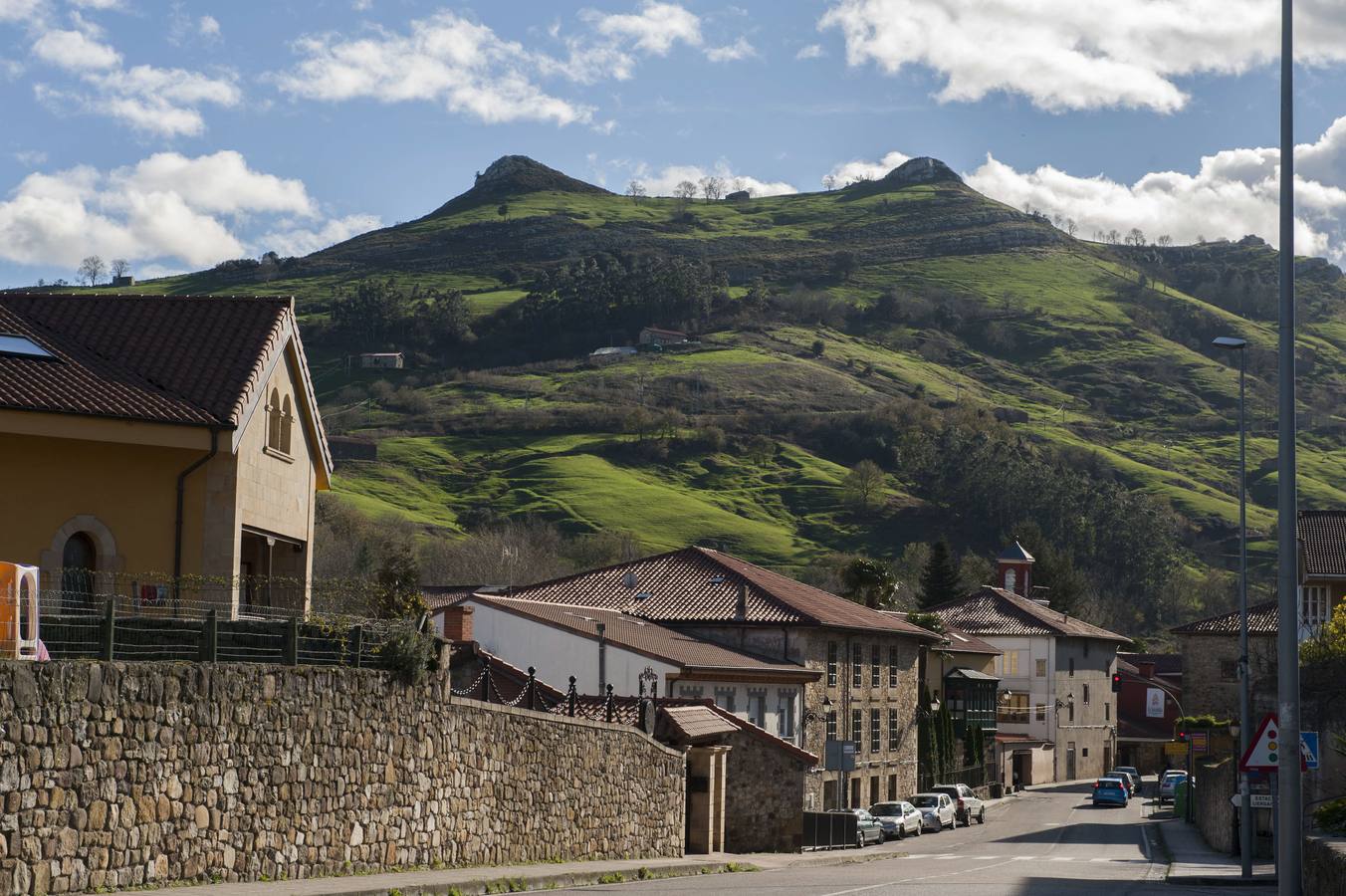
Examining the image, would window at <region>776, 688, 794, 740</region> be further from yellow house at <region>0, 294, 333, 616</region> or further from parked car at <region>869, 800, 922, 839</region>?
yellow house at <region>0, 294, 333, 616</region>

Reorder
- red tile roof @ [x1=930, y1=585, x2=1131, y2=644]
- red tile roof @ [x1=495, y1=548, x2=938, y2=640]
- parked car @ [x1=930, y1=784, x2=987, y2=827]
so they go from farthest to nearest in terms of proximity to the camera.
Result: red tile roof @ [x1=930, y1=585, x2=1131, y2=644], parked car @ [x1=930, y1=784, x2=987, y2=827], red tile roof @ [x1=495, y1=548, x2=938, y2=640]

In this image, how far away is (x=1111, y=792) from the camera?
242 ft

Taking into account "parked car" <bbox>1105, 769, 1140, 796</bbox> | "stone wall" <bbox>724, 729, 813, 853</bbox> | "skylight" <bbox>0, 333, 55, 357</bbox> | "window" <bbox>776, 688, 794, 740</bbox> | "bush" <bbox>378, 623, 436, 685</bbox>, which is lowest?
"parked car" <bbox>1105, 769, 1140, 796</bbox>

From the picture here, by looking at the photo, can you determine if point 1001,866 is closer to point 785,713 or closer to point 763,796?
point 763,796

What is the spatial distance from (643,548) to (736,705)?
83229 mm

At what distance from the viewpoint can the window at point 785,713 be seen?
55.2 metres

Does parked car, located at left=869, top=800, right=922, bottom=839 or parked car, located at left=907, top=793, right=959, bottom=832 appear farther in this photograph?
parked car, located at left=907, top=793, right=959, bottom=832

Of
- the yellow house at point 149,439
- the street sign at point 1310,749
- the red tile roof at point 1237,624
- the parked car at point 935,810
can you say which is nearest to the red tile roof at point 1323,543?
the parked car at point 935,810

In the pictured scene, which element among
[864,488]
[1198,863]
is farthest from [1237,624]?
[864,488]

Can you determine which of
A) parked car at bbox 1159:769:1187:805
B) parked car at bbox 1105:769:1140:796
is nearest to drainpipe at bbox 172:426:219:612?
parked car at bbox 1159:769:1187:805

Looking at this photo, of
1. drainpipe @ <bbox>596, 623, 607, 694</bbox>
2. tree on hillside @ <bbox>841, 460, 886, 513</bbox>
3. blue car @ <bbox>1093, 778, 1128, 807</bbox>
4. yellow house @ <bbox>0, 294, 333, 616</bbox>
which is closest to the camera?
yellow house @ <bbox>0, 294, 333, 616</bbox>

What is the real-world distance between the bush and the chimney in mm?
22213

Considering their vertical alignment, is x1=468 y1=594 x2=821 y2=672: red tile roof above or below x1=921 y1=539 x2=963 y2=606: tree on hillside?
below

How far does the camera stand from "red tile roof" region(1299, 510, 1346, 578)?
52.2 metres
